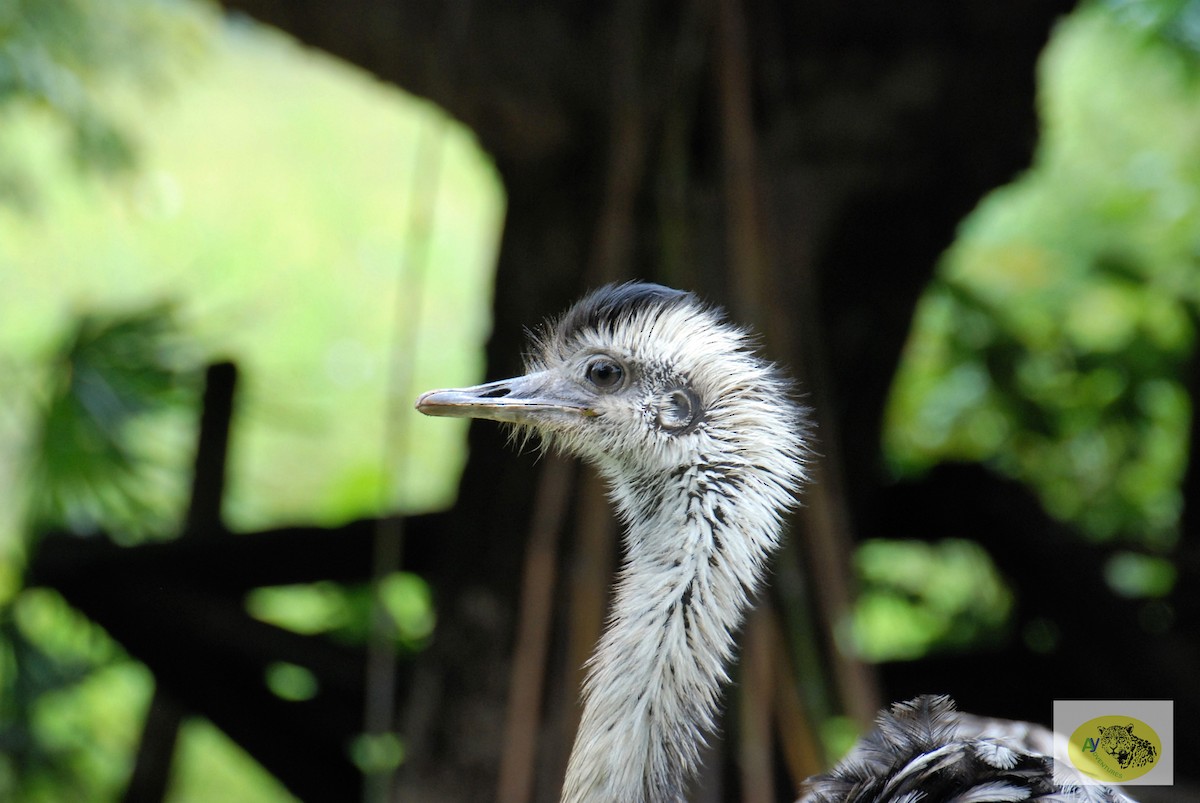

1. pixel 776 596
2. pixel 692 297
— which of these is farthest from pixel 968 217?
pixel 692 297

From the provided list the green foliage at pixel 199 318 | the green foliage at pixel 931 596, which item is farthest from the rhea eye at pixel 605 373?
the green foliage at pixel 931 596

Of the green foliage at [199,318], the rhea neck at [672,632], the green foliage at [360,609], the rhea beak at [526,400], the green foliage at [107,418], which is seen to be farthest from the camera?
the green foliage at [360,609]

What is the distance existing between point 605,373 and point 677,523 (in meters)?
0.24

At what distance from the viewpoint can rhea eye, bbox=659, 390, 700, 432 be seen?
1481 millimetres

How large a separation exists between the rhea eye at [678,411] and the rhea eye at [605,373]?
3.1 inches

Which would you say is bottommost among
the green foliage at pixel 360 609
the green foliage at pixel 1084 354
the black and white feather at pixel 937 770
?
the black and white feather at pixel 937 770

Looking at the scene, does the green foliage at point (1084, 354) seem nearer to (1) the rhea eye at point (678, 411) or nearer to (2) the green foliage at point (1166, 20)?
(2) the green foliage at point (1166, 20)

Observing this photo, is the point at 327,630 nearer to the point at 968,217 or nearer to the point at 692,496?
the point at 968,217

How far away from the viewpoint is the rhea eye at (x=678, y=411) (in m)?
1.48

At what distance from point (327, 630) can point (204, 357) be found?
2.86ft

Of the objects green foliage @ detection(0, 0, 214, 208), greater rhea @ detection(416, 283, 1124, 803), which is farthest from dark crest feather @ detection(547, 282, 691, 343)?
green foliage @ detection(0, 0, 214, 208)

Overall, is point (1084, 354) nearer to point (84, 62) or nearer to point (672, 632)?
point (672, 632)

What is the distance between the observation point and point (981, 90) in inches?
110
